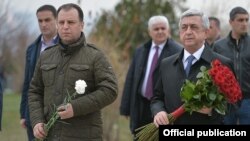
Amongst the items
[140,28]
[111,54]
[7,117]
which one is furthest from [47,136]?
[140,28]

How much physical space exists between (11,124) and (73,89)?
40.9ft

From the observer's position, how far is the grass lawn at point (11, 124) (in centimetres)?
1472

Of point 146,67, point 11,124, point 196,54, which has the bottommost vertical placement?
point 11,124

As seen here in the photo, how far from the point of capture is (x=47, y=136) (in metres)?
6.17

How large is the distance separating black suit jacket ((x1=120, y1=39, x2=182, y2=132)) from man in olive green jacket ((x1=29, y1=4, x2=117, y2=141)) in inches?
123

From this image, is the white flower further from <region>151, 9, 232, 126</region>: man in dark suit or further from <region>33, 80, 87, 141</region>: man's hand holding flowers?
<region>151, 9, 232, 126</region>: man in dark suit

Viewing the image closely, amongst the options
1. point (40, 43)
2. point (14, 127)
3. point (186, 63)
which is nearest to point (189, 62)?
point (186, 63)

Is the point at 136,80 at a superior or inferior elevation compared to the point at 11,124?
superior

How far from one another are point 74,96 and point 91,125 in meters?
0.32

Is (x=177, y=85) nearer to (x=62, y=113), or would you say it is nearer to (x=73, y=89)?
(x=73, y=89)

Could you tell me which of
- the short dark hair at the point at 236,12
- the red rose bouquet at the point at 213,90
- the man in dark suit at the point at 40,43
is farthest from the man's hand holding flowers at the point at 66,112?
the short dark hair at the point at 236,12

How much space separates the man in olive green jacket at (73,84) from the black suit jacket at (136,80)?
3130 millimetres

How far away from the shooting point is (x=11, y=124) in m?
18.1

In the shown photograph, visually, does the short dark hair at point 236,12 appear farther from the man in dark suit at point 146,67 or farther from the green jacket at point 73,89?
the green jacket at point 73,89
